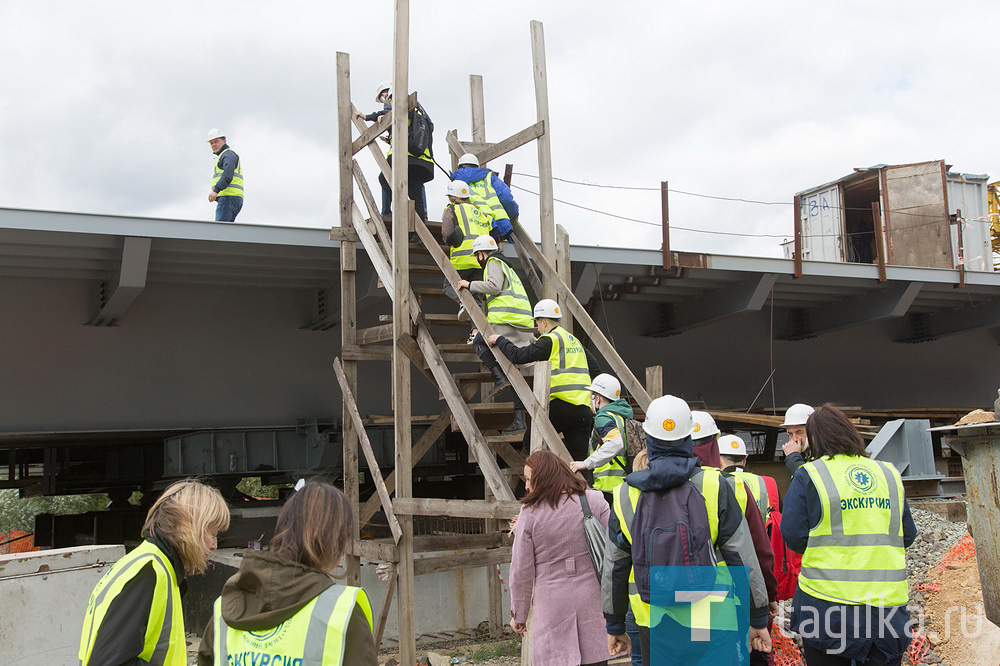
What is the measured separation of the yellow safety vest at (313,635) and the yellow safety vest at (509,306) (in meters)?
4.54

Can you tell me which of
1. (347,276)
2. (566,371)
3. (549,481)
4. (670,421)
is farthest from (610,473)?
(347,276)

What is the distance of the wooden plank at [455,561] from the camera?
8.22m

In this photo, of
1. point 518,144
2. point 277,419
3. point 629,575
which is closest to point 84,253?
point 277,419

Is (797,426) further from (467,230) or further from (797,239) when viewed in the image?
(797,239)

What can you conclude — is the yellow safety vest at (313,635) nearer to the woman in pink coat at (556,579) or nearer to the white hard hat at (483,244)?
the woman in pink coat at (556,579)

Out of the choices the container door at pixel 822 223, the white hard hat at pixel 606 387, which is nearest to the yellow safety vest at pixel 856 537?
the white hard hat at pixel 606 387

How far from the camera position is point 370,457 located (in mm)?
8773

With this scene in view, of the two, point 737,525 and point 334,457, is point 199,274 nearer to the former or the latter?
point 334,457

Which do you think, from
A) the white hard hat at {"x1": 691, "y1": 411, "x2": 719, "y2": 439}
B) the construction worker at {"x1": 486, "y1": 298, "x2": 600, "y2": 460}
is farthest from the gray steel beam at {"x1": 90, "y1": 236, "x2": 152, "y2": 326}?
the white hard hat at {"x1": 691, "y1": 411, "x2": 719, "y2": 439}

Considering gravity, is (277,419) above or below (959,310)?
below

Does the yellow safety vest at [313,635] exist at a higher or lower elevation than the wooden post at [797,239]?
lower

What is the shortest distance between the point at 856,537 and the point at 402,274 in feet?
16.1

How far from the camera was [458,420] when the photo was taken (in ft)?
23.8

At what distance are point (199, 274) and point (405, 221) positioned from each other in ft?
13.4
